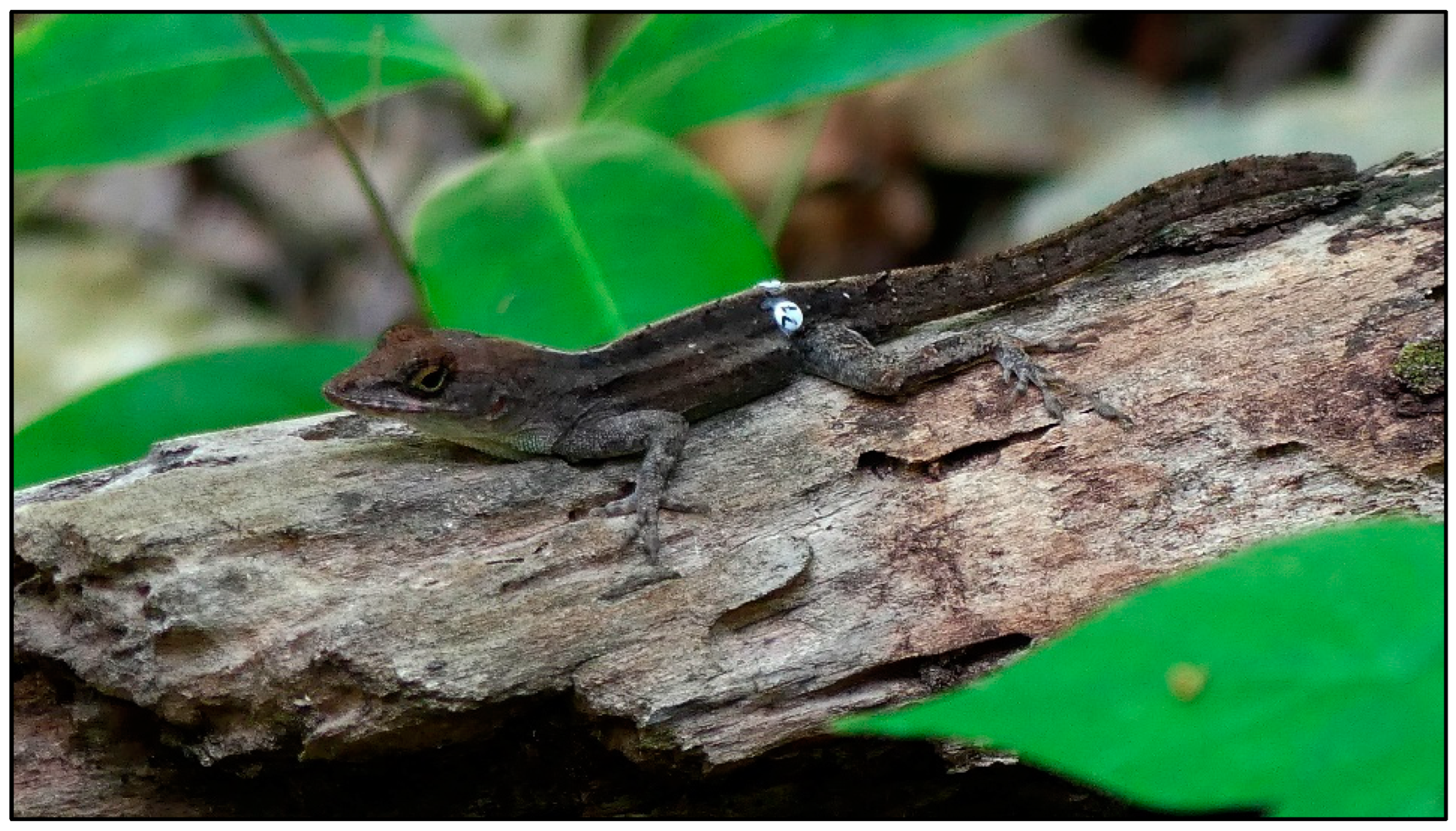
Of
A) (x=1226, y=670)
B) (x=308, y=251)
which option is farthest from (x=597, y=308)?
(x=308, y=251)

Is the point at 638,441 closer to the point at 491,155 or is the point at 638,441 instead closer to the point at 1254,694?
the point at 491,155

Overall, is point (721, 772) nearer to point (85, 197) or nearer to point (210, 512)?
point (210, 512)

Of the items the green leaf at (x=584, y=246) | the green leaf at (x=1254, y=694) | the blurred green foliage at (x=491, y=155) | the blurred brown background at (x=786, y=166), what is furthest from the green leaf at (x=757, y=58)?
the blurred brown background at (x=786, y=166)

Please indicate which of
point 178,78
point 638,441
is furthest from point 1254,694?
point 178,78

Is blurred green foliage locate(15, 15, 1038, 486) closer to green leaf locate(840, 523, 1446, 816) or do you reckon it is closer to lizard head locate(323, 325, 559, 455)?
lizard head locate(323, 325, 559, 455)

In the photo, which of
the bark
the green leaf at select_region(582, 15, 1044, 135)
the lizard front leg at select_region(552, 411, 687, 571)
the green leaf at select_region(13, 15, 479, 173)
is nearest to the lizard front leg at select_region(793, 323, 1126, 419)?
the bark
